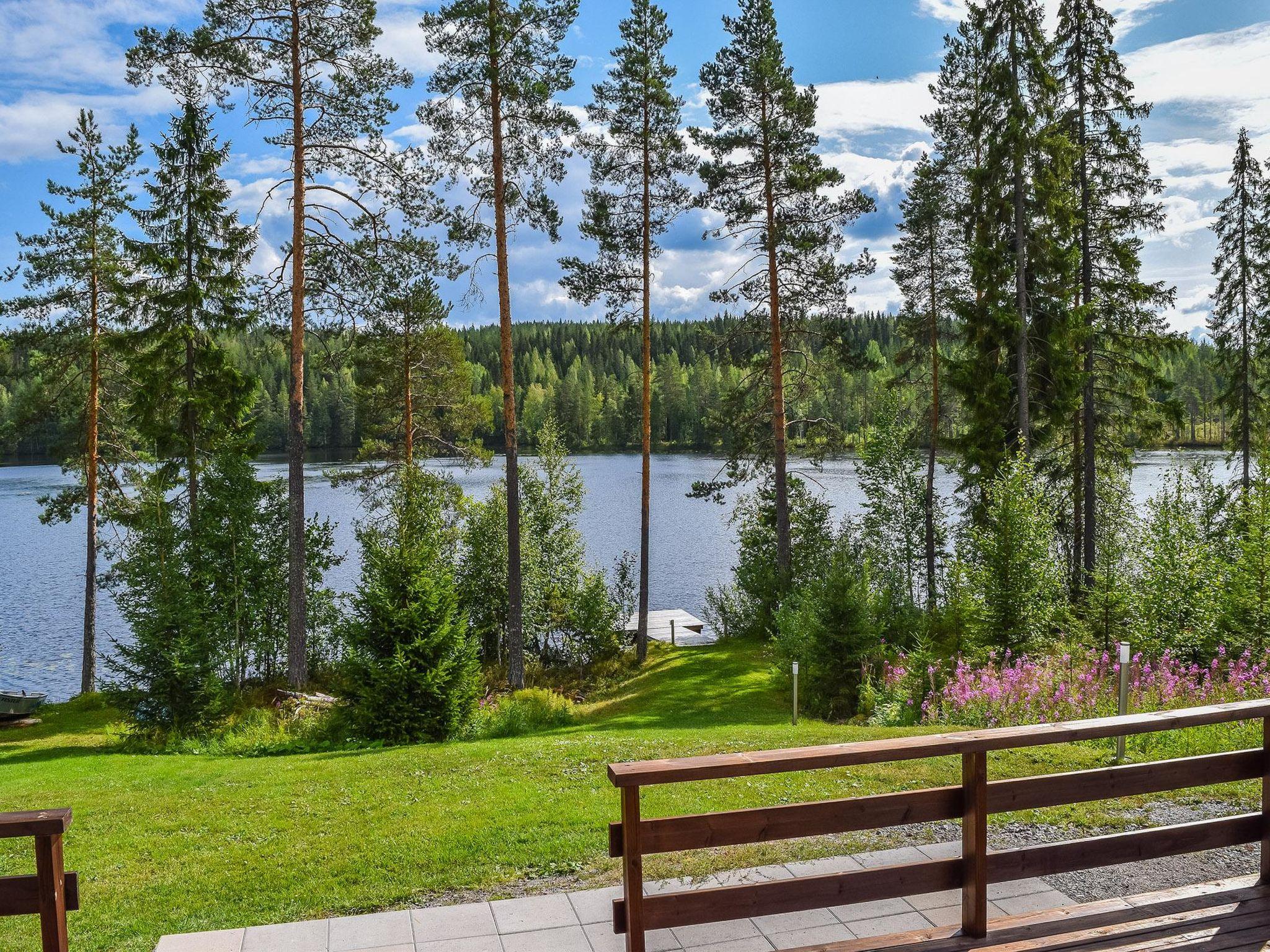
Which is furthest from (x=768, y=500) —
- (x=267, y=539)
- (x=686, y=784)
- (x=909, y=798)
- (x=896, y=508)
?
(x=909, y=798)

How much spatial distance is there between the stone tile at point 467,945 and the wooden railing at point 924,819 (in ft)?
3.72

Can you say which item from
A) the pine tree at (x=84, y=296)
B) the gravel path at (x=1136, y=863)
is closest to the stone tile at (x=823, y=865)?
the gravel path at (x=1136, y=863)

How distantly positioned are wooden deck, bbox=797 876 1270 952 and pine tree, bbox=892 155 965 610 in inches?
758

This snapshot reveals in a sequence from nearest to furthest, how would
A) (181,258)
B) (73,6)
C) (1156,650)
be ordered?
(1156,650) < (73,6) < (181,258)

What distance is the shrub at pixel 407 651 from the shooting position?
11.9 m

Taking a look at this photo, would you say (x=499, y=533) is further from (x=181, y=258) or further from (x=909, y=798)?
(x=909, y=798)

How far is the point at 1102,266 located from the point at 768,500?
9.88 m

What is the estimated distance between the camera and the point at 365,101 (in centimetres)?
1500

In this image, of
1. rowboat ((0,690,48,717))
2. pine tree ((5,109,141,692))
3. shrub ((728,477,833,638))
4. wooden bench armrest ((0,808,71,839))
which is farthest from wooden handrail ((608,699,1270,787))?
pine tree ((5,109,141,692))

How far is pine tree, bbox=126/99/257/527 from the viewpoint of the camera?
1880 centimetres

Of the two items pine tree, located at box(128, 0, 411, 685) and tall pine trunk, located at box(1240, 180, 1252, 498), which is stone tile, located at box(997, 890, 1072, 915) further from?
tall pine trunk, located at box(1240, 180, 1252, 498)

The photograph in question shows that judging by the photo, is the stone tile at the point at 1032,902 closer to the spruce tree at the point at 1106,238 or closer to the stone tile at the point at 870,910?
the stone tile at the point at 870,910

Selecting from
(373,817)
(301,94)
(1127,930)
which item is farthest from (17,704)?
(1127,930)

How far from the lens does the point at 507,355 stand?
16547 millimetres
